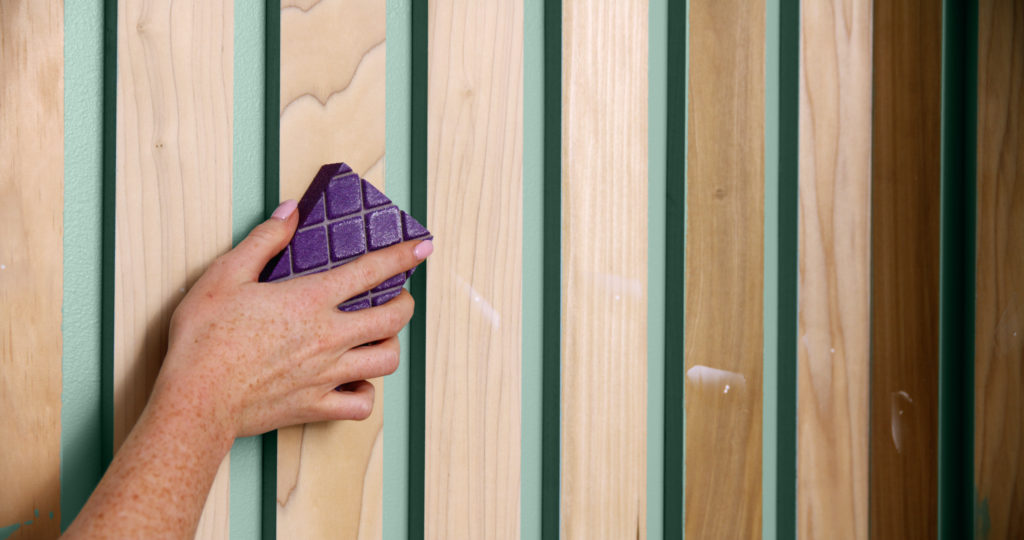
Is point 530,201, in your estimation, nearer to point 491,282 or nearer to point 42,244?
point 491,282

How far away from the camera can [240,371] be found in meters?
0.52

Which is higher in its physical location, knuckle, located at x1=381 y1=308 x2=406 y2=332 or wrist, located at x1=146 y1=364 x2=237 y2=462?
knuckle, located at x1=381 y1=308 x2=406 y2=332

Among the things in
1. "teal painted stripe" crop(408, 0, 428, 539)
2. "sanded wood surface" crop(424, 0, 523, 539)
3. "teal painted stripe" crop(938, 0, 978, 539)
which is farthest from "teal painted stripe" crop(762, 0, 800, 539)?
"teal painted stripe" crop(408, 0, 428, 539)

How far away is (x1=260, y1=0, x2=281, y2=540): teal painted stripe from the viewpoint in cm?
62

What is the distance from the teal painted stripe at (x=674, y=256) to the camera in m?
0.78

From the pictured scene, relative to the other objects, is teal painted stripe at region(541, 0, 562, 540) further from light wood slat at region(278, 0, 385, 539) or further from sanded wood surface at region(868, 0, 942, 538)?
sanded wood surface at region(868, 0, 942, 538)

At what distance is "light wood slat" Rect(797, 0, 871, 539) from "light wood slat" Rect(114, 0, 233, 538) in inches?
27.9

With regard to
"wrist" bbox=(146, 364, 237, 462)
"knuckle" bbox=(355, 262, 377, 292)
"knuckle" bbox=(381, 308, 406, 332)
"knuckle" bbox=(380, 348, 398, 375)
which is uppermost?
"knuckle" bbox=(355, 262, 377, 292)

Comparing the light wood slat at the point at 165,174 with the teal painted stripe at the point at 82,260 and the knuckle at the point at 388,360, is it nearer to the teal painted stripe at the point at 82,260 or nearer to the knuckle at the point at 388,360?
the teal painted stripe at the point at 82,260

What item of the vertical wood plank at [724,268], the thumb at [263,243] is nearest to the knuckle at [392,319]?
the thumb at [263,243]

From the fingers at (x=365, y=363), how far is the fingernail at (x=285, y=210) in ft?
0.46

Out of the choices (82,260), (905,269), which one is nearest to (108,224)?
(82,260)

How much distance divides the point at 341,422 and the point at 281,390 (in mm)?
114

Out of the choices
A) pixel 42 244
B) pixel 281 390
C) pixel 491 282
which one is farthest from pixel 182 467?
pixel 491 282
